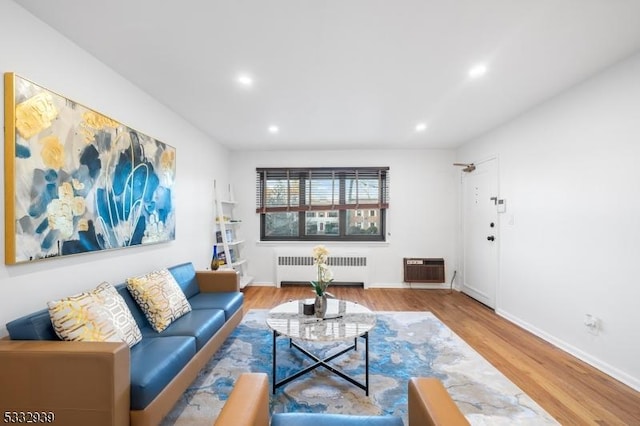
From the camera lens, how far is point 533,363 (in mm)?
2301

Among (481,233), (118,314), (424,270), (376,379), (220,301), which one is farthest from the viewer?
(424,270)

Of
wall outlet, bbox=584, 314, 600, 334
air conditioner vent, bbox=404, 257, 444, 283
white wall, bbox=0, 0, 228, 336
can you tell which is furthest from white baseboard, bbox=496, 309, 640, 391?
white wall, bbox=0, 0, 228, 336

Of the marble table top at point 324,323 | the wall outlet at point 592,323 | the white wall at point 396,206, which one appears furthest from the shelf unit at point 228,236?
→ the wall outlet at point 592,323

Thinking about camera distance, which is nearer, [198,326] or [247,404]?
[247,404]

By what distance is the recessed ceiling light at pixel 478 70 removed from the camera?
7.00 feet

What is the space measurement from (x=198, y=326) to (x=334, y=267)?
291 centimetres

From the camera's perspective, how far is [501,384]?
198 cm

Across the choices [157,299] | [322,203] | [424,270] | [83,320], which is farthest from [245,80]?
[424,270]

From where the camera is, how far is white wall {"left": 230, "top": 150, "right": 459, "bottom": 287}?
474 centimetres

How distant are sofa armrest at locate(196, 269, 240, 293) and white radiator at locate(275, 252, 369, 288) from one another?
174 cm

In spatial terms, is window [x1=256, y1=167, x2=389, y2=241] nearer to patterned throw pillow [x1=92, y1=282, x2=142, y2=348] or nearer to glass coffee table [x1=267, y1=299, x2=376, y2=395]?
glass coffee table [x1=267, y1=299, x2=376, y2=395]

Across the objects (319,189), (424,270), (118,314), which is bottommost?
(424,270)

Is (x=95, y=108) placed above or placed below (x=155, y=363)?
above

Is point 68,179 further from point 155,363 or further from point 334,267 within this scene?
point 334,267
